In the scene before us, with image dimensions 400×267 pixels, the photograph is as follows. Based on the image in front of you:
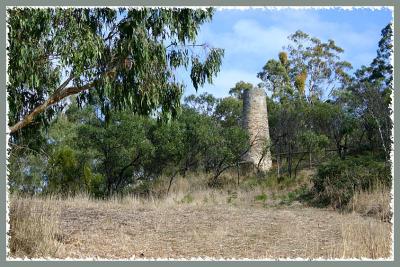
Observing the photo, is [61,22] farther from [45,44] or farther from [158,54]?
[158,54]

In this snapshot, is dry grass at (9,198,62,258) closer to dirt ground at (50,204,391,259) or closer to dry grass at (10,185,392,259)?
dry grass at (10,185,392,259)

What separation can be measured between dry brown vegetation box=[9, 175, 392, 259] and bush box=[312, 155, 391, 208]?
476 mm

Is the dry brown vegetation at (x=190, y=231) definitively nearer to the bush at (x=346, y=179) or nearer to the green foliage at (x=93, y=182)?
the bush at (x=346, y=179)

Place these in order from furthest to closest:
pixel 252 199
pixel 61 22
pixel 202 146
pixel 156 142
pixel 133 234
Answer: pixel 202 146 < pixel 156 142 < pixel 252 199 < pixel 133 234 < pixel 61 22

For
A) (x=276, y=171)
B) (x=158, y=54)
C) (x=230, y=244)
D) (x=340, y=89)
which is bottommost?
(x=230, y=244)

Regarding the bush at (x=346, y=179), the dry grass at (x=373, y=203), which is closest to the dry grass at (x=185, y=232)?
the dry grass at (x=373, y=203)

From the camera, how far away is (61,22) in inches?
253

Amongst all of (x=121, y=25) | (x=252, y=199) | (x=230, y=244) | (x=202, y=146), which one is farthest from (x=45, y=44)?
(x=202, y=146)

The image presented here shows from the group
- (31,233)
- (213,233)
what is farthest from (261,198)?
(31,233)

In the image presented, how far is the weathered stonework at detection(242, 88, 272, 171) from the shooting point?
19.3 meters

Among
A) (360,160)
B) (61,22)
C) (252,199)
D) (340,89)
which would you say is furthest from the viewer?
(340,89)

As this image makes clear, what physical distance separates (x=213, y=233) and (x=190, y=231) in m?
0.45

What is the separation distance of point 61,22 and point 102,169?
1113 centimetres

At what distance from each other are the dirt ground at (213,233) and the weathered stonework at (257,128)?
8.46 meters
